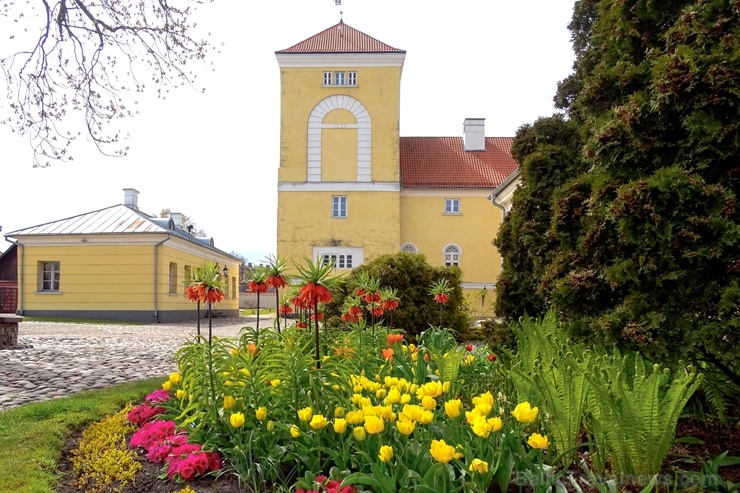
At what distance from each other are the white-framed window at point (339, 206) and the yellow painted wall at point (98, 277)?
27.5ft

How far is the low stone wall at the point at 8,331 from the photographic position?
400 inches

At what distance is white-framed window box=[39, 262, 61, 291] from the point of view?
71.2ft

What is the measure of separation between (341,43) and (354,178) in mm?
6678

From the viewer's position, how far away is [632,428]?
2.35 m

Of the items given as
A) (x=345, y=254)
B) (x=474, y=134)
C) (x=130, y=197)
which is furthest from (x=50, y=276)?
(x=474, y=134)

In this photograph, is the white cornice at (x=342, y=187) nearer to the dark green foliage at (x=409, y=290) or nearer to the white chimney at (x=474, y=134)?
the white chimney at (x=474, y=134)

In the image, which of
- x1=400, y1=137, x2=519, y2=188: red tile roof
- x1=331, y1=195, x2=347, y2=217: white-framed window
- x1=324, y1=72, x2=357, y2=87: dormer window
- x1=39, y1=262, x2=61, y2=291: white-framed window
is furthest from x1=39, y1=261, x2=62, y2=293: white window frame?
x1=400, y1=137, x2=519, y2=188: red tile roof

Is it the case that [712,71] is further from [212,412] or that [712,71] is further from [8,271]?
[8,271]

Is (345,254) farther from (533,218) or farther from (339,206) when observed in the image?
(533,218)

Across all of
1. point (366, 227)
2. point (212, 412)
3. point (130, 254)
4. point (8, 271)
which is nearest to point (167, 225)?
point (130, 254)

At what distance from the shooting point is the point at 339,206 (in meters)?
27.2

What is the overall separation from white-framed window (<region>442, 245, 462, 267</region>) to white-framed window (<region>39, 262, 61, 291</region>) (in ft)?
54.8

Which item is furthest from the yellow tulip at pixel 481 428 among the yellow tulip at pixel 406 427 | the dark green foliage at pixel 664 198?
the dark green foliage at pixel 664 198

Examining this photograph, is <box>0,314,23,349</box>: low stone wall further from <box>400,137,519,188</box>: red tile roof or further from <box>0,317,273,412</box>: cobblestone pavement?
<box>400,137,519,188</box>: red tile roof
